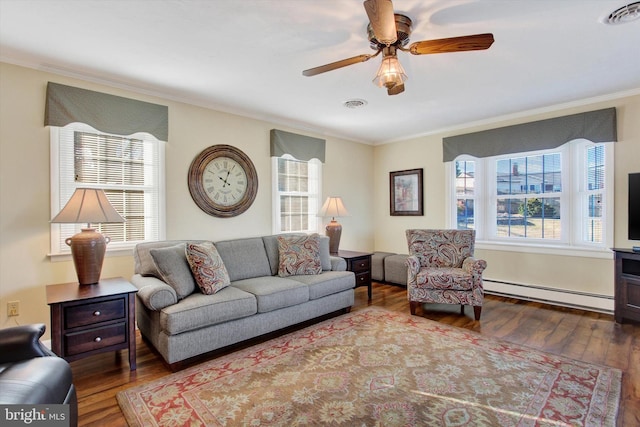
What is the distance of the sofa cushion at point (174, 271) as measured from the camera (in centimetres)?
262

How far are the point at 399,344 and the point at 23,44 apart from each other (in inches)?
148

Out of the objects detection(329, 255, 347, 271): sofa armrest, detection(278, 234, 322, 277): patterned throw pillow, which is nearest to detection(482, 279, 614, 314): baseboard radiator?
detection(329, 255, 347, 271): sofa armrest

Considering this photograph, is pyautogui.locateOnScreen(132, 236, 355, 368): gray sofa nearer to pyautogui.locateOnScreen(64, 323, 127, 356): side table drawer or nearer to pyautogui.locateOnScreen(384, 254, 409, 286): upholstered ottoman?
pyautogui.locateOnScreen(64, 323, 127, 356): side table drawer

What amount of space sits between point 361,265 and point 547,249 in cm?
233

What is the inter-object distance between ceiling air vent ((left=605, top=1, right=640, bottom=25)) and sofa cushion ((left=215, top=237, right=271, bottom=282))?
339 centimetres

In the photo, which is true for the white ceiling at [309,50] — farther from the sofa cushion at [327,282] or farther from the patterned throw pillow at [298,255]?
the sofa cushion at [327,282]

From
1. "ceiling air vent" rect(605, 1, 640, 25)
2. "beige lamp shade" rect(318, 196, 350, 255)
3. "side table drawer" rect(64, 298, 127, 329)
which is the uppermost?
"ceiling air vent" rect(605, 1, 640, 25)

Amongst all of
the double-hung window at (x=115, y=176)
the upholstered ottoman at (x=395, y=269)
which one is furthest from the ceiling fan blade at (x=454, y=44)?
the upholstered ottoman at (x=395, y=269)

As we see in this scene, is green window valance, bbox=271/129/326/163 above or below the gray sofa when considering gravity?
above

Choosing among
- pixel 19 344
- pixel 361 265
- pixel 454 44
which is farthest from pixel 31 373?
pixel 361 265

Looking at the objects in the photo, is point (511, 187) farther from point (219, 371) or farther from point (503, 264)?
point (219, 371)

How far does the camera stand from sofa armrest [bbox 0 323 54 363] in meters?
1.49

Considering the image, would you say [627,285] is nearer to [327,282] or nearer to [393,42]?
[327,282]

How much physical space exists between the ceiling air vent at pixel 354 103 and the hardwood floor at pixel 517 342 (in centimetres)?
242
